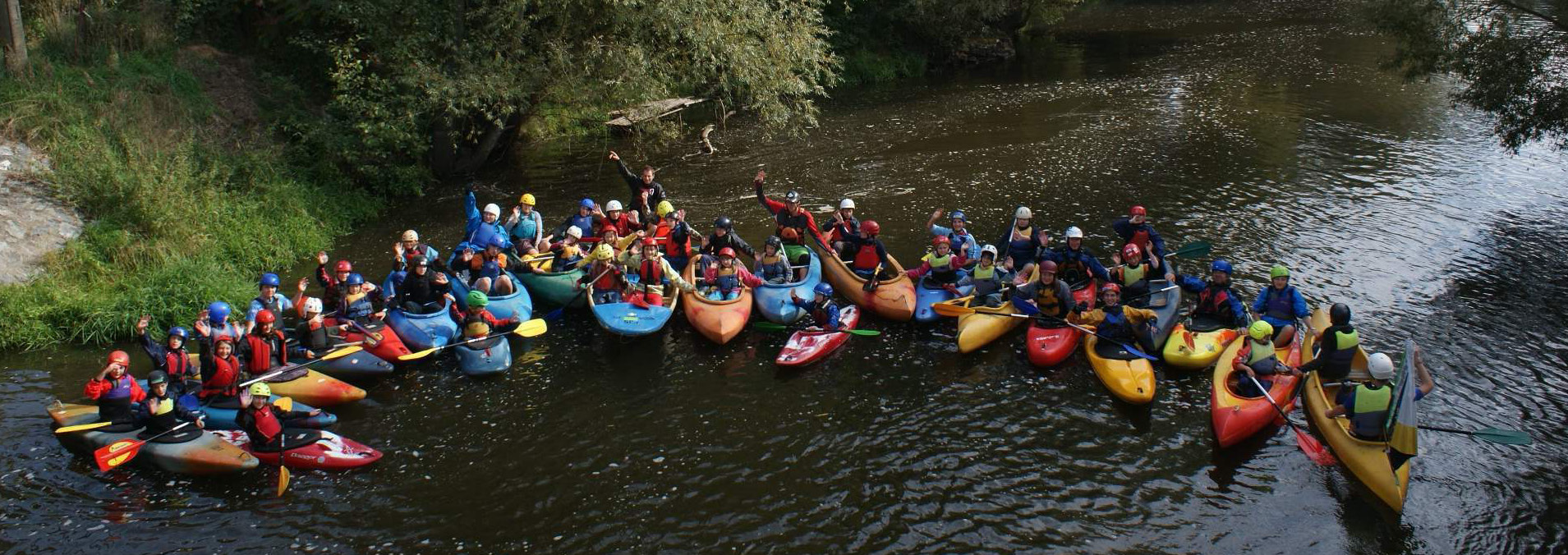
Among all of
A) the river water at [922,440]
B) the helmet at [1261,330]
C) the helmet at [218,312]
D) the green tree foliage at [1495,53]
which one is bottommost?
the river water at [922,440]

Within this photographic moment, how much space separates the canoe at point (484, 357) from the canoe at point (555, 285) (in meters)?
1.94

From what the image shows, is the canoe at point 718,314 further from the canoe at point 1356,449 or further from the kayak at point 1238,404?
the canoe at point 1356,449

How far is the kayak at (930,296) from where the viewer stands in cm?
1281

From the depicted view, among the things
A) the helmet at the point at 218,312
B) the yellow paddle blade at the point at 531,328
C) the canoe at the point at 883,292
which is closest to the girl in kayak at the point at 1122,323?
the canoe at the point at 883,292

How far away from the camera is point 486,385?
37.8ft

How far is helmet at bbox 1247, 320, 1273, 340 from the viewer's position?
1020 centimetres

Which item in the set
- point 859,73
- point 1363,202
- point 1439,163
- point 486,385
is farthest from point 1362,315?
point 859,73

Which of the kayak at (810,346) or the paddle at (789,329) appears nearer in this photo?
the kayak at (810,346)

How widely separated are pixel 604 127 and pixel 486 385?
12841 millimetres

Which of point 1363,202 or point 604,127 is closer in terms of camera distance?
point 1363,202

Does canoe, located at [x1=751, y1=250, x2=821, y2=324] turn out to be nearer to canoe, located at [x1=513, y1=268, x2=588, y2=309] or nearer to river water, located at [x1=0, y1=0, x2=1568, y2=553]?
river water, located at [x1=0, y1=0, x2=1568, y2=553]

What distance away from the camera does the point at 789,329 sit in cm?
1285

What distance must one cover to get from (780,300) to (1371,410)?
21.6 ft

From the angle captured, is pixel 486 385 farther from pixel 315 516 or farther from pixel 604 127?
pixel 604 127
